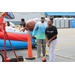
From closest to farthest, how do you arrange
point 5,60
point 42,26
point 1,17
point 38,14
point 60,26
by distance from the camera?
point 5,60 < point 42,26 < point 1,17 < point 60,26 < point 38,14

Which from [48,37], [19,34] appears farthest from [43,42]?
[19,34]

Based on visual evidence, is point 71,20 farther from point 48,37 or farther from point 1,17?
point 48,37

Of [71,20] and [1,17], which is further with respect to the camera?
[71,20]

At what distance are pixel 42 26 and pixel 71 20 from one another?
82.8ft

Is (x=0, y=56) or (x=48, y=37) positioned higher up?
(x=48, y=37)

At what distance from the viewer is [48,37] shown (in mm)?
4879

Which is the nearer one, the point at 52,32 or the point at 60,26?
the point at 52,32

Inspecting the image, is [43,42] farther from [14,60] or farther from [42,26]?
[14,60]

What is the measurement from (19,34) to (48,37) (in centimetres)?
343

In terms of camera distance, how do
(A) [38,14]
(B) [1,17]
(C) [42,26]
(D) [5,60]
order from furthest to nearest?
(A) [38,14]
(B) [1,17]
(C) [42,26]
(D) [5,60]

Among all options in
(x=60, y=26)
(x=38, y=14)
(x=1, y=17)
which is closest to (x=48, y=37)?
(x=1, y=17)

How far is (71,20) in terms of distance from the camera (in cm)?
3006

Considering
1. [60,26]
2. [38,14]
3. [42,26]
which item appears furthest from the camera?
[38,14]

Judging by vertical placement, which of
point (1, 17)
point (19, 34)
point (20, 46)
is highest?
point (1, 17)
